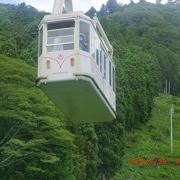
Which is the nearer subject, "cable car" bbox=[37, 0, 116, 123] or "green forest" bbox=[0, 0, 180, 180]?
"cable car" bbox=[37, 0, 116, 123]

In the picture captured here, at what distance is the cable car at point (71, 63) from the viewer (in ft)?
A: 39.8

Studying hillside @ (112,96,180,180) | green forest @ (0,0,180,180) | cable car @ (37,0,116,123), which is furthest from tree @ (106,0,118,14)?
cable car @ (37,0,116,123)

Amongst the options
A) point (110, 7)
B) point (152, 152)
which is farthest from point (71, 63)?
point (110, 7)

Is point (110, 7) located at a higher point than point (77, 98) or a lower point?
higher

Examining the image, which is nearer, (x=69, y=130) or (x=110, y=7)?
(x=69, y=130)

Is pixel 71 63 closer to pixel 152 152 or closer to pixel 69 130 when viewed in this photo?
pixel 69 130

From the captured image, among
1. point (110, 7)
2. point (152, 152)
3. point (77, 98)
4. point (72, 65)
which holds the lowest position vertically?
point (152, 152)

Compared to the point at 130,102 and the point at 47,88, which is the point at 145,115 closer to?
the point at 130,102

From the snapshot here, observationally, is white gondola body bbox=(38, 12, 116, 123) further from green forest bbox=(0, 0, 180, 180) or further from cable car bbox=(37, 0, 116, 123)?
green forest bbox=(0, 0, 180, 180)

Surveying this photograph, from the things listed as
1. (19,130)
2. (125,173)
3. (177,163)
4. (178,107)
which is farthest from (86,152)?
(178,107)

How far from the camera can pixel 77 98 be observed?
12.3 metres

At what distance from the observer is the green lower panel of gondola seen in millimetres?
11984

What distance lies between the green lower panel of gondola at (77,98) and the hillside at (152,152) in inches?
1187

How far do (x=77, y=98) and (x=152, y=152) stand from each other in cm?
4537
